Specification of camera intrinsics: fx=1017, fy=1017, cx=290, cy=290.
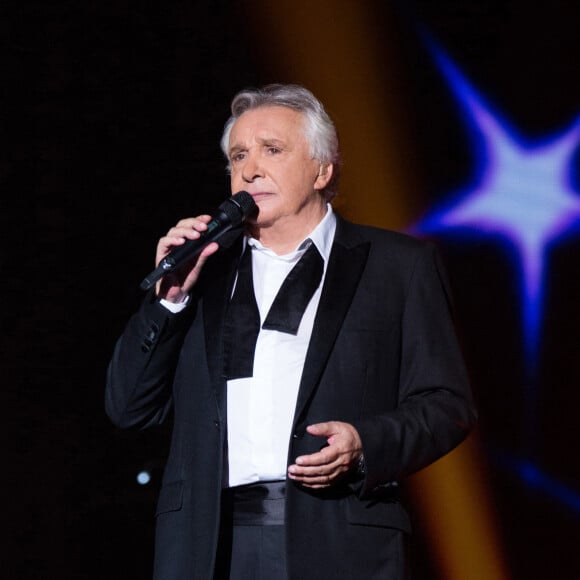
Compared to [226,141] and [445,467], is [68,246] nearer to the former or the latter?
[226,141]

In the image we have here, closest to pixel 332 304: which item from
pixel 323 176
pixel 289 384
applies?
pixel 289 384

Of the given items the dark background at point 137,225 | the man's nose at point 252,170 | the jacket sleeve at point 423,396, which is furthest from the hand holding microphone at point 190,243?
the dark background at point 137,225

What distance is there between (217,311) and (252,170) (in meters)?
0.33

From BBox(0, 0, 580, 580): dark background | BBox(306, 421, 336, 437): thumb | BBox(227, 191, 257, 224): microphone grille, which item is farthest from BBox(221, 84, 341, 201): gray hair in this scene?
BBox(0, 0, 580, 580): dark background

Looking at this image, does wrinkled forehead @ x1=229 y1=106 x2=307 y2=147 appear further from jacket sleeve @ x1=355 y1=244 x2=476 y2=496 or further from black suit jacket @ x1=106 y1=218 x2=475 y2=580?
jacket sleeve @ x1=355 y1=244 x2=476 y2=496

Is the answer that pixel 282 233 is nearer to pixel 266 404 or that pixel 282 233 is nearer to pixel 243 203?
pixel 243 203

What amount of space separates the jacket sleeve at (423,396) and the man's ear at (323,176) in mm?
292

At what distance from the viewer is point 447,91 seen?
3279 millimetres

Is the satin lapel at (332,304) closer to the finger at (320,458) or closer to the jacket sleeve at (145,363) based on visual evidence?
the finger at (320,458)

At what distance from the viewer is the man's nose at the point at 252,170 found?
2.18m

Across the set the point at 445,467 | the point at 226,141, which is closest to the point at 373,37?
the point at 226,141

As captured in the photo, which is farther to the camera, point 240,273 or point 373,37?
point 373,37

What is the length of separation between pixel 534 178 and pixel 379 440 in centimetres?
165

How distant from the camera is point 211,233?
1929 mm
